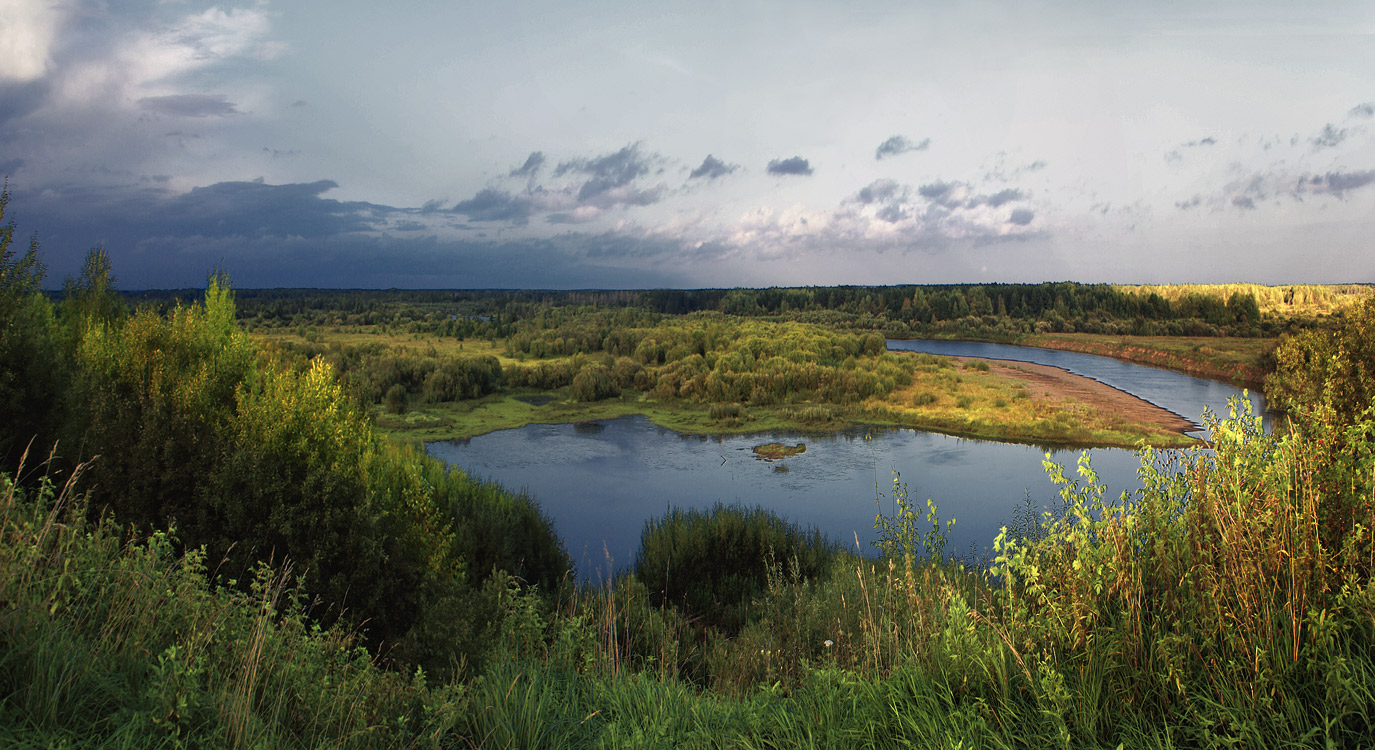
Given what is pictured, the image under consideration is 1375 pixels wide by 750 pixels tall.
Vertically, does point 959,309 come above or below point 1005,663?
above

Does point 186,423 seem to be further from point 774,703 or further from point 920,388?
point 920,388

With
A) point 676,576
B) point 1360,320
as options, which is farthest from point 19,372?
point 1360,320

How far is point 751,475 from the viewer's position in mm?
21781

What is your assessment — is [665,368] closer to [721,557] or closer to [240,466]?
[721,557]

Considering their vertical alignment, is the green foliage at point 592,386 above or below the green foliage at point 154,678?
below

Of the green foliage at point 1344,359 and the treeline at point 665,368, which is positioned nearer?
the green foliage at point 1344,359

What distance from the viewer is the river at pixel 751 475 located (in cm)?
1702

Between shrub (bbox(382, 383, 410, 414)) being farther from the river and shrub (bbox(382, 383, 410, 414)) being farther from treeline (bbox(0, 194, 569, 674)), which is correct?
treeline (bbox(0, 194, 569, 674))

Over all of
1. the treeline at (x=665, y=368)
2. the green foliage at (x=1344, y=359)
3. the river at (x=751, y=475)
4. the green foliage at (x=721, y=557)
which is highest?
the green foliage at (x=1344, y=359)

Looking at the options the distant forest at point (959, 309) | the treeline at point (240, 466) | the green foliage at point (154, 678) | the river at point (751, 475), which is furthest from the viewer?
the distant forest at point (959, 309)

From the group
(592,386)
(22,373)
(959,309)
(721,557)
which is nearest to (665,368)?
(592,386)

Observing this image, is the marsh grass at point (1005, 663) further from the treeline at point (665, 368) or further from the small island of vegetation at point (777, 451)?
the treeline at point (665, 368)

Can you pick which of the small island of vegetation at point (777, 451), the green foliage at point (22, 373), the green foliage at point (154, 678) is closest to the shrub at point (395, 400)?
the small island of vegetation at point (777, 451)

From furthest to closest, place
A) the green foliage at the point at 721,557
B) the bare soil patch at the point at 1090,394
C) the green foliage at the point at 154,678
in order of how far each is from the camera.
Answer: the bare soil patch at the point at 1090,394
the green foliage at the point at 721,557
the green foliage at the point at 154,678
